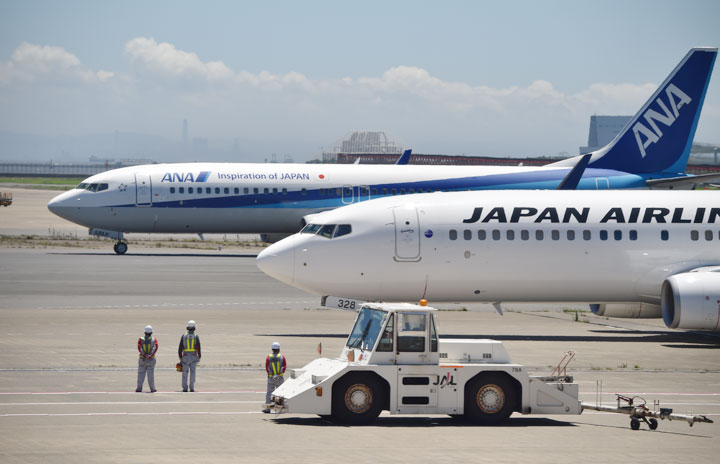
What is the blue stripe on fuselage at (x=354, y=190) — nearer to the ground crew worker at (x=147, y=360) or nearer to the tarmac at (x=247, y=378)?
the tarmac at (x=247, y=378)

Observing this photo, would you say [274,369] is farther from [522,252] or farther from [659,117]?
[659,117]

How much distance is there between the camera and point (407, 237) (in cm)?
3272

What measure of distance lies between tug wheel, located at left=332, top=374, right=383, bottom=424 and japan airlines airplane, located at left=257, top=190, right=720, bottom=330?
11.7m

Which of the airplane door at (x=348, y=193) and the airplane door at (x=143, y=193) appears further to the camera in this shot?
the airplane door at (x=348, y=193)

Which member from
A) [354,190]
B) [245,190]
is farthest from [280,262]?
[354,190]

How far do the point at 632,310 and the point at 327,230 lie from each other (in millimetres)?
10967

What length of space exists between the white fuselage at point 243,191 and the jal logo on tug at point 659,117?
5.31 meters

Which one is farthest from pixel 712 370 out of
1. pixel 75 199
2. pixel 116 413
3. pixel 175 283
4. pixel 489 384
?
pixel 75 199

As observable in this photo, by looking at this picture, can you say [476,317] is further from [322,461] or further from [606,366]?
[322,461]

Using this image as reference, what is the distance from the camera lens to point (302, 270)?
32250mm

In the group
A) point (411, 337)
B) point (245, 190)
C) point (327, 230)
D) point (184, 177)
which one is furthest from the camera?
point (245, 190)

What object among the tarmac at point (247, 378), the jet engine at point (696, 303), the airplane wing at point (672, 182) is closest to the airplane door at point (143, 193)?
→ the tarmac at point (247, 378)

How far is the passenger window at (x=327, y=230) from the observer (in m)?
32.8

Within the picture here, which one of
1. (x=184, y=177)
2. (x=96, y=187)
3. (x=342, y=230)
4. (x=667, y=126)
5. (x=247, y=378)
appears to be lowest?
(x=247, y=378)
